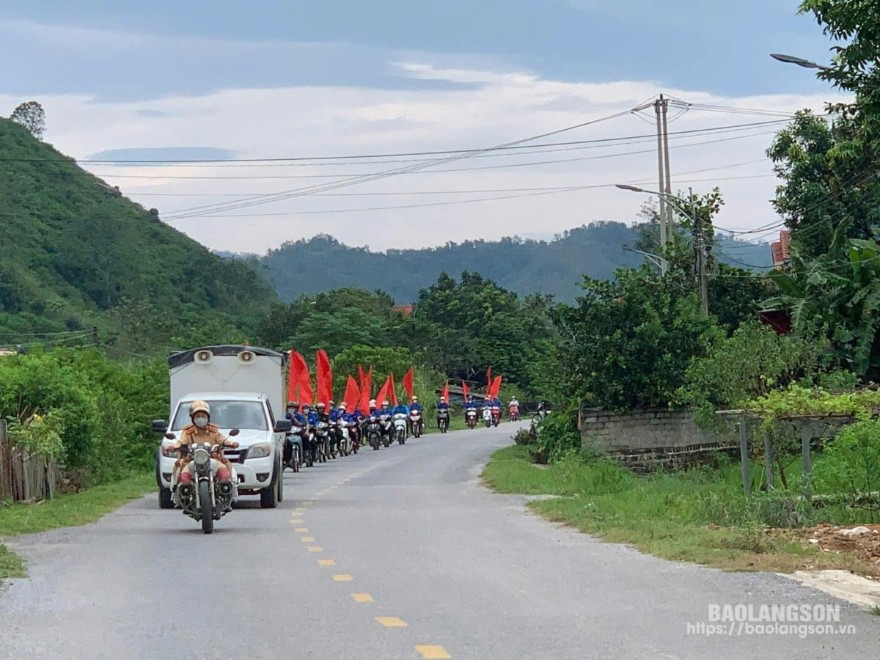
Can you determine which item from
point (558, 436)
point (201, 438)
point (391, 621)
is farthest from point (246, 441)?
point (558, 436)

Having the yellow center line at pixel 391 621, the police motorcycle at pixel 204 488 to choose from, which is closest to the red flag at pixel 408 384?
the police motorcycle at pixel 204 488

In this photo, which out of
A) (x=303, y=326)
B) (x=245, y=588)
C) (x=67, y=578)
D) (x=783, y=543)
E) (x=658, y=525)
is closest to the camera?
(x=245, y=588)

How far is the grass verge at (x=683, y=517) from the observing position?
13414 mm

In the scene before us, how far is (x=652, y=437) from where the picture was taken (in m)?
31.9

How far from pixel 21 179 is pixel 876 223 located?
70.7 meters

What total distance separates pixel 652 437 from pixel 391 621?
22.4 meters

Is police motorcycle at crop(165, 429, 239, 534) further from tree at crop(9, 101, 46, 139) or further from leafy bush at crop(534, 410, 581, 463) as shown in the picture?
tree at crop(9, 101, 46, 139)

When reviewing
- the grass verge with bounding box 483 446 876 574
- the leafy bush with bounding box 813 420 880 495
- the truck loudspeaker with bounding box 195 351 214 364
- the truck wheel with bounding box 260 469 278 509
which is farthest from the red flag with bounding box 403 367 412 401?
the leafy bush with bounding box 813 420 880 495

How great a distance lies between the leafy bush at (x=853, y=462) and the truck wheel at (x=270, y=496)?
28.8 feet

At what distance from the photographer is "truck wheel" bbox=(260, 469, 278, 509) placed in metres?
22.1

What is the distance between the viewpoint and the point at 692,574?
1258 cm

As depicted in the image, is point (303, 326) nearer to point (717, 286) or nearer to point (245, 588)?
point (717, 286)

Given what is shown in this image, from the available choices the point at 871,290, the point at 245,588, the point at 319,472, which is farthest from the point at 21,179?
the point at 245,588

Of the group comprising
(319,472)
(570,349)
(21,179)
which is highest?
(21,179)
